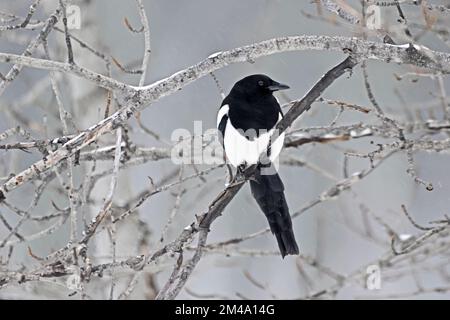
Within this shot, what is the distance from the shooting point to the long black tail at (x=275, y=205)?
2.55m

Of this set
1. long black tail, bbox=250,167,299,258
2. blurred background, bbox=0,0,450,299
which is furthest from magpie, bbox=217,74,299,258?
blurred background, bbox=0,0,450,299

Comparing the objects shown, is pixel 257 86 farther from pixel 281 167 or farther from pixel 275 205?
pixel 281 167

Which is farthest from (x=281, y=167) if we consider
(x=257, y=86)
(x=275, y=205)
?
(x=275, y=205)

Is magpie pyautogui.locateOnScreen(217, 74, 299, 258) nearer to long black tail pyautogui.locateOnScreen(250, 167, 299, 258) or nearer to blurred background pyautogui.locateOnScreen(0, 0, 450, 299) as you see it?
long black tail pyautogui.locateOnScreen(250, 167, 299, 258)

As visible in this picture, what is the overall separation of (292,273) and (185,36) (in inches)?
174

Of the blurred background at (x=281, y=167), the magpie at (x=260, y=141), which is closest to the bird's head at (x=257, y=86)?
the magpie at (x=260, y=141)

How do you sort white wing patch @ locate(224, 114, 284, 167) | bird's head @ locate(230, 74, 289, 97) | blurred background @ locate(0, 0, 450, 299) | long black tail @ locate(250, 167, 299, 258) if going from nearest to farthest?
1. long black tail @ locate(250, 167, 299, 258)
2. white wing patch @ locate(224, 114, 284, 167)
3. bird's head @ locate(230, 74, 289, 97)
4. blurred background @ locate(0, 0, 450, 299)

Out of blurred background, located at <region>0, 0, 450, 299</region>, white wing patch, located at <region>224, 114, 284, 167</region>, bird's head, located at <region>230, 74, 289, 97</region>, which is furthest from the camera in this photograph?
blurred background, located at <region>0, 0, 450, 299</region>

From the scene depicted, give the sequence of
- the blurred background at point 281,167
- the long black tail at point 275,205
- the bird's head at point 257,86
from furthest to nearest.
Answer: the blurred background at point 281,167 < the bird's head at point 257,86 < the long black tail at point 275,205

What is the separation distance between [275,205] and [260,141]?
298 millimetres

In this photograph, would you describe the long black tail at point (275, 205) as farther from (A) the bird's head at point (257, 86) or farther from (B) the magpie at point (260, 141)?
(A) the bird's head at point (257, 86)

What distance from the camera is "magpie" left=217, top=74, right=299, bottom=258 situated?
A: 8.56 feet

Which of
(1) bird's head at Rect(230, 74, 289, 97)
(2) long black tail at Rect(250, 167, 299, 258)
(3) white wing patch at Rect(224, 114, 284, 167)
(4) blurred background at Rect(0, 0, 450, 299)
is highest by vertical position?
(4) blurred background at Rect(0, 0, 450, 299)

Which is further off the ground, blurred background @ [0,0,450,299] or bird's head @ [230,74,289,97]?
blurred background @ [0,0,450,299]
